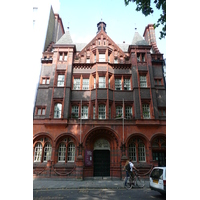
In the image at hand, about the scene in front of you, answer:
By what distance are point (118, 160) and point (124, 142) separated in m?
1.91

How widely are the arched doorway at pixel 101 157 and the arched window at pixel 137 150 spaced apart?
2499 millimetres

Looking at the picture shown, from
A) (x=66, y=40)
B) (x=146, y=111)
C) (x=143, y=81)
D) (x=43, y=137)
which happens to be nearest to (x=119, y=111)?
(x=146, y=111)

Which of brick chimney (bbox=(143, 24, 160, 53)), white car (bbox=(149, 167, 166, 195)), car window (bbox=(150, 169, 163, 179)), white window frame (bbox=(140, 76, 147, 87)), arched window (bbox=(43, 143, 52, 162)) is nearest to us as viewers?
white car (bbox=(149, 167, 166, 195))

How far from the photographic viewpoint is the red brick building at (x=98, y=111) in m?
15.2

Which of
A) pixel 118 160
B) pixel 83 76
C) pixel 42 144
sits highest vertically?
pixel 83 76

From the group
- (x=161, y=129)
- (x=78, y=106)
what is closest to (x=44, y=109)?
(x=78, y=106)

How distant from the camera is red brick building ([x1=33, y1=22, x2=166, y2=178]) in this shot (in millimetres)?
15219

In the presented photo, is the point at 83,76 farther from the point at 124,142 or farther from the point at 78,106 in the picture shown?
the point at 124,142

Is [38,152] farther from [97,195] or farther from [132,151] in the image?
[97,195]

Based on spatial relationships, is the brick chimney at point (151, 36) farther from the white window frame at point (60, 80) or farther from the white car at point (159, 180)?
the white car at point (159, 180)

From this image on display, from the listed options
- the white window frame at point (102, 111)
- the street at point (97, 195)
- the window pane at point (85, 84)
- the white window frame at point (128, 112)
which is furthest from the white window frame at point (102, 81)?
the street at point (97, 195)

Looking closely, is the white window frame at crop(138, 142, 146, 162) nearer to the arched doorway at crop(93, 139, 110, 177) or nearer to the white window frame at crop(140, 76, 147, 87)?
the arched doorway at crop(93, 139, 110, 177)

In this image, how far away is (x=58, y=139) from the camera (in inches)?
617

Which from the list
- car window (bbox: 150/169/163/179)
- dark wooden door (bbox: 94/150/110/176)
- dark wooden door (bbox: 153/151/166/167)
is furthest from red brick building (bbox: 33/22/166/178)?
car window (bbox: 150/169/163/179)
